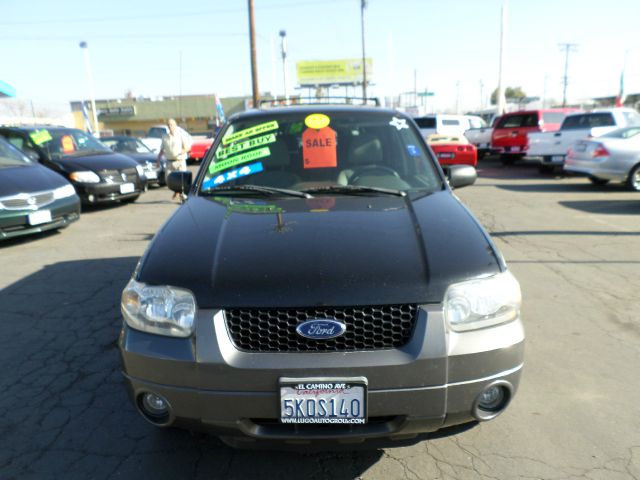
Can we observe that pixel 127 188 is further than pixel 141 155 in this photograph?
No

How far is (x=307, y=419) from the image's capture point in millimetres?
1986

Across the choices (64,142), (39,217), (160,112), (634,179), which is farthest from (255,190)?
(160,112)

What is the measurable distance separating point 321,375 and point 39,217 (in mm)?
6432

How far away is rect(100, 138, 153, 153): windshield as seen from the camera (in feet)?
46.5

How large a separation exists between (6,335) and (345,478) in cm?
316

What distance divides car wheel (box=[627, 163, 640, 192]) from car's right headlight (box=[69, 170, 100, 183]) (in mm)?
10773

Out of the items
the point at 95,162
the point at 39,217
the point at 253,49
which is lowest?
the point at 39,217

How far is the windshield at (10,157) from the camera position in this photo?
25.0 feet

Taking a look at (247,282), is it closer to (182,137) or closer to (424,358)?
(424,358)

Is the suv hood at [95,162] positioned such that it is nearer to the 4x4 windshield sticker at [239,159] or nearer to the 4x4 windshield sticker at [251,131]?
the 4x4 windshield sticker at [251,131]

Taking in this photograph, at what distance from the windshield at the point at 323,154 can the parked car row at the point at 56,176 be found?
459cm

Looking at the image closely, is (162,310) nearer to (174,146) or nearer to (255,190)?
(255,190)

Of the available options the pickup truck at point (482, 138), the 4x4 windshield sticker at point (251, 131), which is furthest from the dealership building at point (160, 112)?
the 4x4 windshield sticker at point (251, 131)

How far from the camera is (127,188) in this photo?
9977 mm
